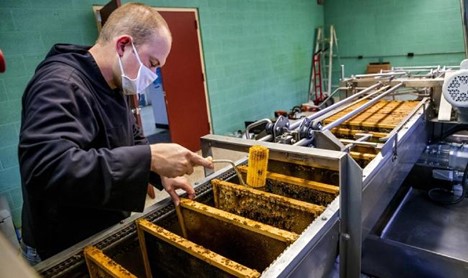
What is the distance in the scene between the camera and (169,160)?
2.83ft

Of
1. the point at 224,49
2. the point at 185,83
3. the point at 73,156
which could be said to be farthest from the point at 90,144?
the point at 224,49

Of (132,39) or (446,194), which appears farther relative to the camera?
(446,194)

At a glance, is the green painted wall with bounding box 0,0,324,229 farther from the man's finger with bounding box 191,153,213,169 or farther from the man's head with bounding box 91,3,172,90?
the man's finger with bounding box 191,153,213,169

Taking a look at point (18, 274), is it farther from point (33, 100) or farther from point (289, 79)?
point (289, 79)

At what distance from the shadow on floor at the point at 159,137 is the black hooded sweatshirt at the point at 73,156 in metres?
4.11

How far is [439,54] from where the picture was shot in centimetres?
636

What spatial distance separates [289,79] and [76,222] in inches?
233

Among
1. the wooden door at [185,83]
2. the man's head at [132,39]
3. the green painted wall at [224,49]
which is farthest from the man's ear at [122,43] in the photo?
the wooden door at [185,83]

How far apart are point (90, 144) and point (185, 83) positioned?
347cm

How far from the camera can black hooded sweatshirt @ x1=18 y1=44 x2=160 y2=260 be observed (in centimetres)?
73

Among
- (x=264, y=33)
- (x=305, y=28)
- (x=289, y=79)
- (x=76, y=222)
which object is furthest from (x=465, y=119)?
(x=305, y=28)

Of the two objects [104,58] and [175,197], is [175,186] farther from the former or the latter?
[104,58]

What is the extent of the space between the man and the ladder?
626 centimetres

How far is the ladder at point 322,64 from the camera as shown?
23.3 ft
